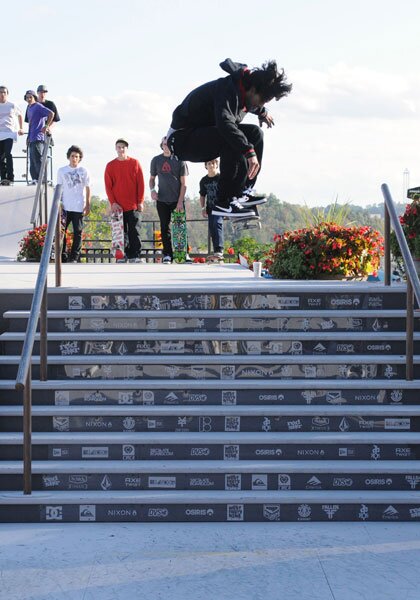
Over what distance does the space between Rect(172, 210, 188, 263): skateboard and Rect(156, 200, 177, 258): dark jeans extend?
11.6 inches

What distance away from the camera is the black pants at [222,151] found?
8.46 m

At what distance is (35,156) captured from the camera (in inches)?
739

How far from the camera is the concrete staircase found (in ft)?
20.4

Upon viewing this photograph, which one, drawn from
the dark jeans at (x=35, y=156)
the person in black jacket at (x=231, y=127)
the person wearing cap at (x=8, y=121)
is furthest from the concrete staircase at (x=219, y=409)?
the person wearing cap at (x=8, y=121)

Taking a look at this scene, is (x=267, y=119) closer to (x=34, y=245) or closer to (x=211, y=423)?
(x=211, y=423)

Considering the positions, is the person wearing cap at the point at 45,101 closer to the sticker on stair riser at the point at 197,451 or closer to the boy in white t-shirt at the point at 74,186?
the boy in white t-shirt at the point at 74,186

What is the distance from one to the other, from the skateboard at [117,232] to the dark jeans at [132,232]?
0.07 meters

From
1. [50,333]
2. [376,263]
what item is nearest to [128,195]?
[376,263]

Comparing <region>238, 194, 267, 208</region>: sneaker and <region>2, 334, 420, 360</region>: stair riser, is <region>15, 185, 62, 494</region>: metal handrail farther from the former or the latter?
<region>238, 194, 267, 208</region>: sneaker

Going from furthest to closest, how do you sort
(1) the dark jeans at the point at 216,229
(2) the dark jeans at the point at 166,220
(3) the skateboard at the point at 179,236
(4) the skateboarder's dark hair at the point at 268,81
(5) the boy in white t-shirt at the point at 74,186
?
1. (3) the skateboard at the point at 179,236
2. (2) the dark jeans at the point at 166,220
3. (5) the boy in white t-shirt at the point at 74,186
4. (1) the dark jeans at the point at 216,229
5. (4) the skateboarder's dark hair at the point at 268,81

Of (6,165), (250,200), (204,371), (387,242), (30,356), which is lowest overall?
(204,371)

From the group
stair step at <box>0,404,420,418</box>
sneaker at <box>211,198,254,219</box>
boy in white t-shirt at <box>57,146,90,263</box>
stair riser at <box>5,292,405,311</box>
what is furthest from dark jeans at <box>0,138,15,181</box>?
stair step at <box>0,404,420,418</box>

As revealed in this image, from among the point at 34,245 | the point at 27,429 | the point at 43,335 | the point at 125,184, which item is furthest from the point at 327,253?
the point at 34,245

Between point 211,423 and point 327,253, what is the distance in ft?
14.9
